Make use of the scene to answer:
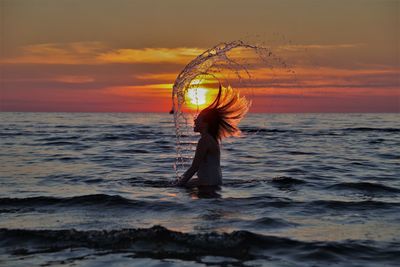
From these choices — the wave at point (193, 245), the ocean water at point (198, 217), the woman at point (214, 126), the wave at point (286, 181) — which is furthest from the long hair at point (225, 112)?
the wave at point (193, 245)

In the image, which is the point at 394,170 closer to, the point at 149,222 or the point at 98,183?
the point at 98,183

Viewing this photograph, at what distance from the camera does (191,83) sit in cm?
1154

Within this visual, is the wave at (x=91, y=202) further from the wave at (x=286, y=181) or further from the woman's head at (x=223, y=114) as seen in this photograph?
the wave at (x=286, y=181)

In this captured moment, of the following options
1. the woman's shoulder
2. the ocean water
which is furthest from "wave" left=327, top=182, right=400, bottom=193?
the woman's shoulder

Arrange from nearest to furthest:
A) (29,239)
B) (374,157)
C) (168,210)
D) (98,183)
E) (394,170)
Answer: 1. (29,239)
2. (168,210)
3. (98,183)
4. (394,170)
5. (374,157)

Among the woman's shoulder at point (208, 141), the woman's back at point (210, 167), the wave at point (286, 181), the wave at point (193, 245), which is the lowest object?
the wave at point (286, 181)

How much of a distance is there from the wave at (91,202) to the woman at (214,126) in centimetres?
132

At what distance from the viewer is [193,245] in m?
7.06

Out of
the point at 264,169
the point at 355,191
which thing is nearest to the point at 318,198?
the point at 355,191

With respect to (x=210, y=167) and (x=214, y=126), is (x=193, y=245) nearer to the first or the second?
(x=210, y=167)

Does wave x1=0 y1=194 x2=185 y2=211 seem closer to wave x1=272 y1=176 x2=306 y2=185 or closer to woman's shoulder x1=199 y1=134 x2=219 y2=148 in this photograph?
woman's shoulder x1=199 y1=134 x2=219 y2=148

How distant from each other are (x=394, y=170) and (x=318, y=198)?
6056 mm

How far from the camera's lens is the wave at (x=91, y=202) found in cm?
959

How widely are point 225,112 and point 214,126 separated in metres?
0.38
